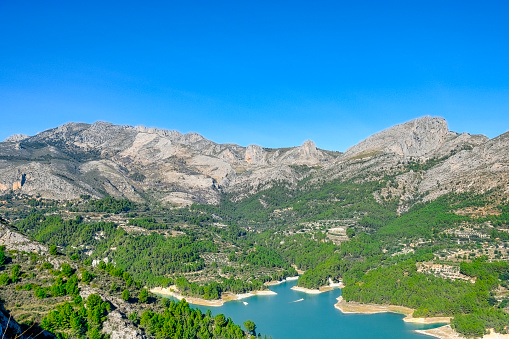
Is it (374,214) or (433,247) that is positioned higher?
(374,214)

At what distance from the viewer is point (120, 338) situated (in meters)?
46.2

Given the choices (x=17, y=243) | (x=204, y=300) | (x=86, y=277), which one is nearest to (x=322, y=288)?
(x=204, y=300)

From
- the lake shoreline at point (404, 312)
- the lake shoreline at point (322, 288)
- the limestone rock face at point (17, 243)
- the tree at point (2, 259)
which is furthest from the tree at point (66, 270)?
the lake shoreline at point (322, 288)

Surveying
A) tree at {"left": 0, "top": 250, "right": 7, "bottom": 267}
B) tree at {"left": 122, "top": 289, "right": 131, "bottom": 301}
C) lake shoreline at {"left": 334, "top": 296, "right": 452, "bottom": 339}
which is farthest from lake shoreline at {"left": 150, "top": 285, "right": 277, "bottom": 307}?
tree at {"left": 0, "top": 250, "right": 7, "bottom": 267}

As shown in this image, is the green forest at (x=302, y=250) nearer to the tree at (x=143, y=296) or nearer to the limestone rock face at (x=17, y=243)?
the tree at (x=143, y=296)

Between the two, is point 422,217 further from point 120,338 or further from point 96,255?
point 120,338

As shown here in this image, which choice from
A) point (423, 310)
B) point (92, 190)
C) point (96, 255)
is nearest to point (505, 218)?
point (423, 310)

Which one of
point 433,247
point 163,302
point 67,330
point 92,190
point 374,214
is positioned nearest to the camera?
point 67,330

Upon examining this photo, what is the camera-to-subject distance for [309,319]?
269 ft

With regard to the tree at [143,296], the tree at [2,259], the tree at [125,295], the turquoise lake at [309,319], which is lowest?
the turquoise lake at [309,319]

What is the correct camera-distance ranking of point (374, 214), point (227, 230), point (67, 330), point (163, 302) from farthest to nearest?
point (227, 230), point (374, 214), point (163, 302), point (67, 330)

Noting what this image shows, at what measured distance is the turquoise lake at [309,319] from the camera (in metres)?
72.8

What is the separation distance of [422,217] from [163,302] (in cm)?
9533

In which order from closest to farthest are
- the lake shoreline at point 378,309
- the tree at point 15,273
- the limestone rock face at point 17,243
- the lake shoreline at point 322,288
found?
the tree at point 15,273 → the limestone rock face at point 17,243 → the lake shoreline at point 378,309 → the lake shoreline at point 322,288
